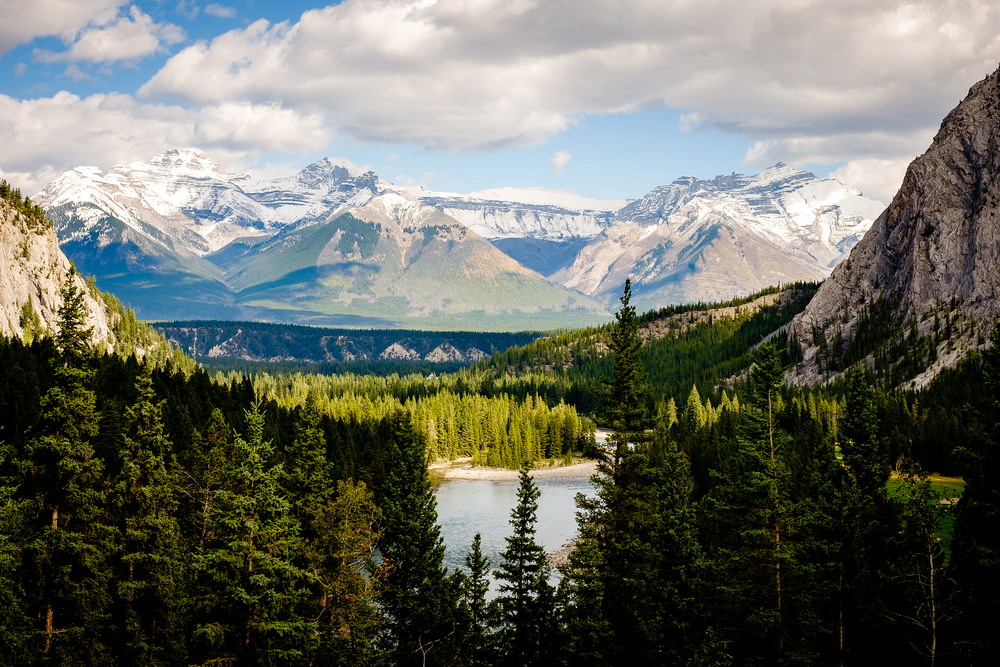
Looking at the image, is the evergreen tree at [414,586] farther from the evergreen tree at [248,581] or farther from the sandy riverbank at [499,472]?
the sandy riverbank at [499,472]

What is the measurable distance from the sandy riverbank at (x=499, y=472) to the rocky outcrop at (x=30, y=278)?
7075 centimetres

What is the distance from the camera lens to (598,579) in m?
37.8

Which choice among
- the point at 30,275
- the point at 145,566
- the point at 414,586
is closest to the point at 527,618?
the point at 414,586

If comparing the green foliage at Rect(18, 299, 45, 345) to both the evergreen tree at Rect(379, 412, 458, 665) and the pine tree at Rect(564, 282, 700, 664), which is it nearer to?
the evergreen tree at Rect(379, 412, 458, 665)

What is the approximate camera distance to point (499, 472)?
165 metres

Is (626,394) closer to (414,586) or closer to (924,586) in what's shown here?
(924,586)

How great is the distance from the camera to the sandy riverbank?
15838 cm

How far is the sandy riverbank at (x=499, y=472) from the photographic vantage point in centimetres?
15838

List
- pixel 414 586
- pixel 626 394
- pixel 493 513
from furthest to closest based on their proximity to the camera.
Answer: pixel 493 513, pixel 414 586, pixel 626 394

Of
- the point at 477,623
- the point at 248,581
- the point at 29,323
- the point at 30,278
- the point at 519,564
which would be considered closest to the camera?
the point at 248,581

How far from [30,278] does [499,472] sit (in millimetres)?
101658

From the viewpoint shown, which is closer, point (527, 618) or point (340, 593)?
point (527, 618)

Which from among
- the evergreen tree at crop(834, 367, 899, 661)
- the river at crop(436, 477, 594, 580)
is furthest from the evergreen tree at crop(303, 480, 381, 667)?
the river at crop(436, 477, 594, 580)

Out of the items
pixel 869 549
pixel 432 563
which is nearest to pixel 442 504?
pixel 432 563
